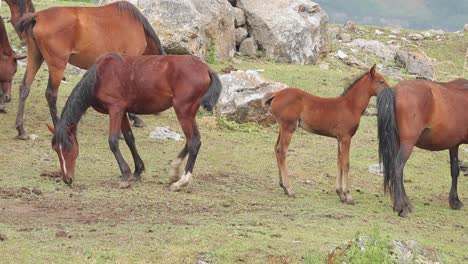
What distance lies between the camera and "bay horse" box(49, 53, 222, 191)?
10031mm

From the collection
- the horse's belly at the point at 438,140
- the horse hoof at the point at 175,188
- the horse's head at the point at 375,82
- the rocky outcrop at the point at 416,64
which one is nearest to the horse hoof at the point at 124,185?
the horse hoof at the point at 175,188

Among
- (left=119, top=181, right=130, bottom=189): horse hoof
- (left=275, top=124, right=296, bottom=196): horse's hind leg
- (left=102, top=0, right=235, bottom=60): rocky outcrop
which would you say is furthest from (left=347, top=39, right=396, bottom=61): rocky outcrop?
(left=119, top=181, right=130, bottom=189): horse hoof

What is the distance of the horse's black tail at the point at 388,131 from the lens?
980 cm

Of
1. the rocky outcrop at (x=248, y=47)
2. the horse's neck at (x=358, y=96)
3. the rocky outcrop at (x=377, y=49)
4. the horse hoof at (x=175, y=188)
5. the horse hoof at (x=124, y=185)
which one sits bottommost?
the rocky outcrop at (x=377, y=49)

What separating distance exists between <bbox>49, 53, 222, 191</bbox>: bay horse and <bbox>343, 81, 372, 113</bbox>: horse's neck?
1.69m

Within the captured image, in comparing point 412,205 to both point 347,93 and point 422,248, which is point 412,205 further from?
point 422,248

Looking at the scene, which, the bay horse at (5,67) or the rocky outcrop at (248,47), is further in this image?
the rocky outcrop at (248,47)

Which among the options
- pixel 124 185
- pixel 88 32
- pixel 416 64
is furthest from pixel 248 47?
pixel 124 185

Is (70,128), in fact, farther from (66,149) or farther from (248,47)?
(248,47)

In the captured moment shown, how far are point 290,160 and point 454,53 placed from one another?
48.6 ft

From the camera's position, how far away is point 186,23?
16.9 metres

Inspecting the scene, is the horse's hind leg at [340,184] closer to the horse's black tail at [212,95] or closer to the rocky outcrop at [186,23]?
the horse's black tail at [212,95]

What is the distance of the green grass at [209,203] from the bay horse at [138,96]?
37 cm

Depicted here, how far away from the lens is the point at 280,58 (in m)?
19.4
